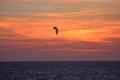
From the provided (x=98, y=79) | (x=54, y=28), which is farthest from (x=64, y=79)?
(x=54, y=28)

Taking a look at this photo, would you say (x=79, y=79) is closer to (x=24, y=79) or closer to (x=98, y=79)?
(x=98, y=79)

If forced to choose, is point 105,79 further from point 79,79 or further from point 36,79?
point 36,79

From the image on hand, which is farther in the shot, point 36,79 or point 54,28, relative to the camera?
point 36,79

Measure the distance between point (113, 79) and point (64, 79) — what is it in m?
8.42

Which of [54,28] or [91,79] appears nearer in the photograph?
[54,28]

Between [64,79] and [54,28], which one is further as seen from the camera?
[64,79]

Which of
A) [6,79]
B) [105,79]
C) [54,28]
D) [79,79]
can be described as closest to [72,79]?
[79,79]

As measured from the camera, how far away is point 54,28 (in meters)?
38.5

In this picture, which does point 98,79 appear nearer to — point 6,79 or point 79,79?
point 79,79

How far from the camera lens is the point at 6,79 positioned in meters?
72.4

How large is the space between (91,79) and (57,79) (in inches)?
226

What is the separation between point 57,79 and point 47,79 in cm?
168

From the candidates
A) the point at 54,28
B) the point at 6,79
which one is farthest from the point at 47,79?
the point at 54,28

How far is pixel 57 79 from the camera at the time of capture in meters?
70.6
